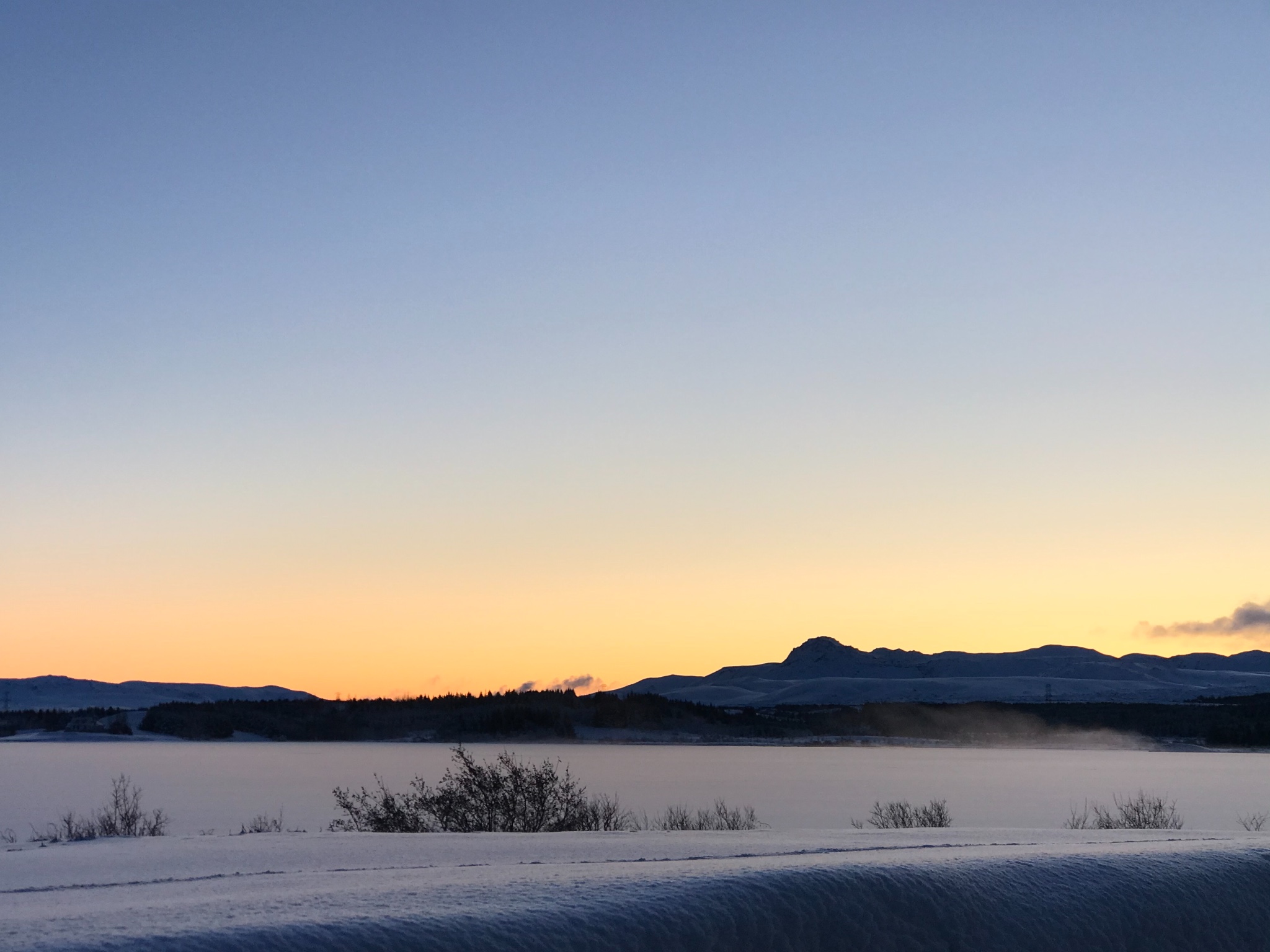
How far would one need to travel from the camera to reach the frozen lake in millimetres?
34281

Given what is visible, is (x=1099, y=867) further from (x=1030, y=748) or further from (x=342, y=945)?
(x=1030, y=748)

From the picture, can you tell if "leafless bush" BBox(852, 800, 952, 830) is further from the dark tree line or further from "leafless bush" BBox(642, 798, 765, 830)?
the dark tree line

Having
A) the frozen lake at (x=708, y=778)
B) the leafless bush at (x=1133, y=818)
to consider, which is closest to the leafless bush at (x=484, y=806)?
the frozen lake at (x=708, y=778)

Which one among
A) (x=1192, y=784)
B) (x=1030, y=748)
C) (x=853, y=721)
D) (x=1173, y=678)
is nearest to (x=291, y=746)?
(x=853, y=721)

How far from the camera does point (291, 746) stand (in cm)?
9588

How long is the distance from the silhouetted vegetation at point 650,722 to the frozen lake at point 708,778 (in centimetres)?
964

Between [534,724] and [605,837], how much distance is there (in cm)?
9867

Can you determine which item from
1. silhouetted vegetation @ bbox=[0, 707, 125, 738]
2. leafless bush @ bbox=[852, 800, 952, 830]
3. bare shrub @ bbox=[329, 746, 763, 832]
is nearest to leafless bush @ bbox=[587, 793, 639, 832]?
bare shrub @ bbox=[329, 746, 763, 832]

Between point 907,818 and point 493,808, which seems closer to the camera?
point 907,818

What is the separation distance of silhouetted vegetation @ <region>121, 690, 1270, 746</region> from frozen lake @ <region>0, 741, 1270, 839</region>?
9.64 m

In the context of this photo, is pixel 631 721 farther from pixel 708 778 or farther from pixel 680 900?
pixel 680 900

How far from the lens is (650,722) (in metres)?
107

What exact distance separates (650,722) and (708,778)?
55.8 meters

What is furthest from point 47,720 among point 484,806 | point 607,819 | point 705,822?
point 705,822
